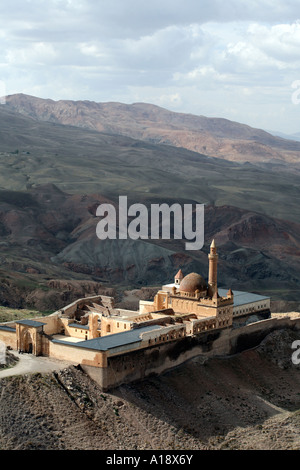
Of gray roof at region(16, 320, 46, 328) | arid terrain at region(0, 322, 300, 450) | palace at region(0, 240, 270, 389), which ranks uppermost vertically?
gray roof at region(16, 320, 46, 328)

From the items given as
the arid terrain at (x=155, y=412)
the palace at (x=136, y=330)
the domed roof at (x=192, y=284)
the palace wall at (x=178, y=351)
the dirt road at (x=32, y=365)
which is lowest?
the arid terrain at (x=155, y=412)

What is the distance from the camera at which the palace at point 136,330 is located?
49938 mm

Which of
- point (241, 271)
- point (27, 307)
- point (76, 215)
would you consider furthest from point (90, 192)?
point (27, 307)

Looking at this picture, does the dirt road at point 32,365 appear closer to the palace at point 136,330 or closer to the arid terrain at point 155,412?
the palace at point 136,330

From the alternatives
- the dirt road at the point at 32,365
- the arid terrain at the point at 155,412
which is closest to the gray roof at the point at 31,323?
the dirt road at the point at 32,365

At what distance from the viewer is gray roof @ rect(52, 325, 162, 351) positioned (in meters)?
49.3

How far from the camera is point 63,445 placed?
4175 centimetres

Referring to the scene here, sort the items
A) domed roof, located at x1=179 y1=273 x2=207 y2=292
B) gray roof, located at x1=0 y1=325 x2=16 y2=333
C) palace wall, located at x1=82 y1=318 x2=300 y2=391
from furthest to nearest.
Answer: domed roof, located at x1=179 y1=273 x2=207 y2=292, gray roof, located at x1=0 y1=325 x2=16 y2=333, palace wall, located at x1=82 y1=318 x2=300 y2=391

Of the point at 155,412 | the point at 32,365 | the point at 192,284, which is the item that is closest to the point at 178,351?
the point at 192,284

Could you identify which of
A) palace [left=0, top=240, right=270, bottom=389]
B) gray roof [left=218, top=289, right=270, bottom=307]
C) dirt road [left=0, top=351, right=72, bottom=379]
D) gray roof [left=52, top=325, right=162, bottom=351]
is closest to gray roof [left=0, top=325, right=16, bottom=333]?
palace [left=0, top=240, right=270, bottom=389]

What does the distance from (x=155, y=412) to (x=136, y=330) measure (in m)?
8.23

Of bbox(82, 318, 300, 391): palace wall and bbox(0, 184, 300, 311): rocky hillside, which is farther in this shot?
bbox(0, 184, 300, 311): rocky hillside

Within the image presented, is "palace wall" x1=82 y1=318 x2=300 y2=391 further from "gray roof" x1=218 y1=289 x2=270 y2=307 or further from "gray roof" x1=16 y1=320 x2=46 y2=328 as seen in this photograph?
"gray roof" x1=16 y1=320 x2=46 y2=328
